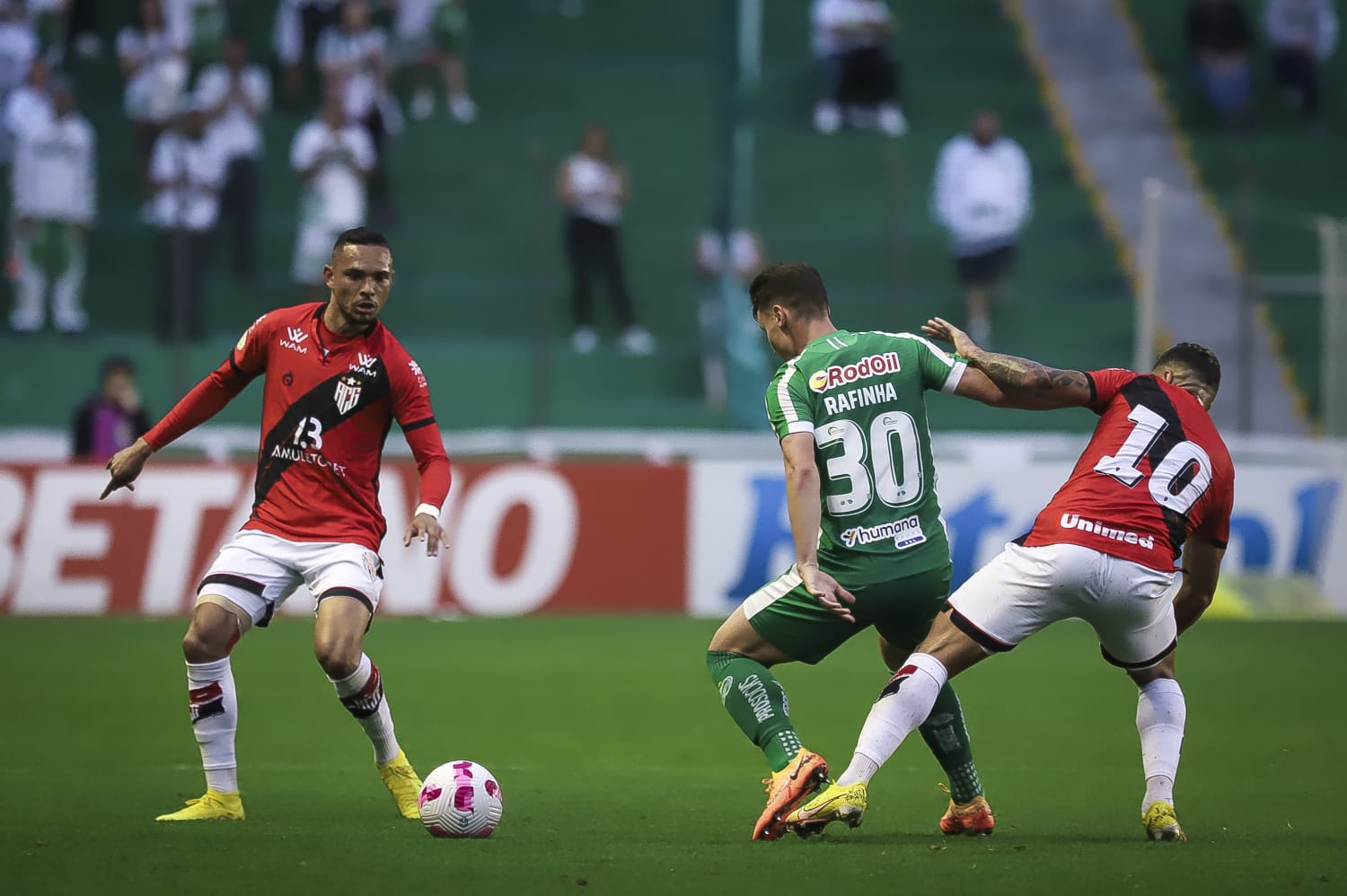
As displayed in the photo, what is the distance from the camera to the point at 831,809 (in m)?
6.88

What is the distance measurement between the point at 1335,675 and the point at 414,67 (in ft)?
51.6

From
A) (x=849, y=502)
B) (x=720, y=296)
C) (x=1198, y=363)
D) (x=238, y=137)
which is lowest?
(x=849, y=502)

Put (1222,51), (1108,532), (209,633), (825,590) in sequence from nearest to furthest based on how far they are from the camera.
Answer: (825,590) < (1108,532) < (209,633) < (1222,51)

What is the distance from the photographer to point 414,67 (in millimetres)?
25422

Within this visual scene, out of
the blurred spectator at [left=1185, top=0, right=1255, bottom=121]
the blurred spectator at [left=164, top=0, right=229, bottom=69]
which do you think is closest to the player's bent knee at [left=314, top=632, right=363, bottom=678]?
the blurred spectator at [left=164, top=0, right=229, bottom=69]

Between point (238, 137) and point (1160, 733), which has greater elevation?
point (238, 137)

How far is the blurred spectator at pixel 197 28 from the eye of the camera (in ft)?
74.2

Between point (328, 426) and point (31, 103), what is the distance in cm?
1479

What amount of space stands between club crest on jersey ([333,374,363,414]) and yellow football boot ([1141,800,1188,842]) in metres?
3.44

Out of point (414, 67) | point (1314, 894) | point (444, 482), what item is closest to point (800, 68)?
point (414, 67)

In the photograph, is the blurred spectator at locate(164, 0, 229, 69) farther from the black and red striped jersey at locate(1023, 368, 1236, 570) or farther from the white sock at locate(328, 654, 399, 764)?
the black and red striped jersey at locate(1023, 368, 1236, 570)

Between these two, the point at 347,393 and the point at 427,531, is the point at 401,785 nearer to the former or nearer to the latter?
the point at 427,531

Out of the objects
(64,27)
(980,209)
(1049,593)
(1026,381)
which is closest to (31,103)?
(64,27)

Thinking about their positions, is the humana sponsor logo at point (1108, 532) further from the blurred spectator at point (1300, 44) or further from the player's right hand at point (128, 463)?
the blurred spectator at point (1300, 44)
